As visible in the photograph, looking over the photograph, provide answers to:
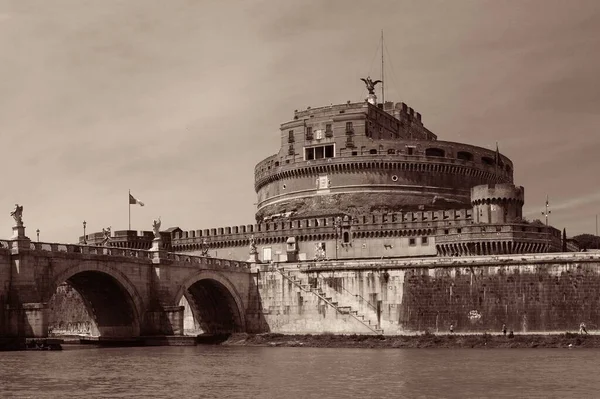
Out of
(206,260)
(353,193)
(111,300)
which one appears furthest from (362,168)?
(111,300)

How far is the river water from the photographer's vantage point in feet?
107

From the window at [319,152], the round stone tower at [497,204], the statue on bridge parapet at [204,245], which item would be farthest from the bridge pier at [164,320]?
the window at [319,152]

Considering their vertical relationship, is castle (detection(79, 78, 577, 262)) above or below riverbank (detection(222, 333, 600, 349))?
above

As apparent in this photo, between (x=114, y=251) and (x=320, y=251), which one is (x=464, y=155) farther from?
(x=114, y=251)

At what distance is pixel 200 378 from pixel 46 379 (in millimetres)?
5626

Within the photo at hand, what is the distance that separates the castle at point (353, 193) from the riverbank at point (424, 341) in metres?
14.8

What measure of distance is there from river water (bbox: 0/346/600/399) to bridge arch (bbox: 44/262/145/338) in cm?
617

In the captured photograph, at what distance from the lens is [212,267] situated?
67.4 m

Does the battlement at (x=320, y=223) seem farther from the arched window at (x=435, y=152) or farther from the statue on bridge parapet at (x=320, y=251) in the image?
the arched window at (x=435, y=152)

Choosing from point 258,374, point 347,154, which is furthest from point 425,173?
point 258,374

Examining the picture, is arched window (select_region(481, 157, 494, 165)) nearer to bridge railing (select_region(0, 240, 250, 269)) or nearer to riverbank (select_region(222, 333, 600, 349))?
bridge railing (select_region(0, 240, 250, 269))

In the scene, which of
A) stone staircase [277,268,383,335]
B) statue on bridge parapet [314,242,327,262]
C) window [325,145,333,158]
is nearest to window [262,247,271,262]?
statue on bridge parapet [314,242,327,262]

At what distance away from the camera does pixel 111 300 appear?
61531 millimetres

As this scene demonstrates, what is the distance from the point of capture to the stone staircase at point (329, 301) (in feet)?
214
